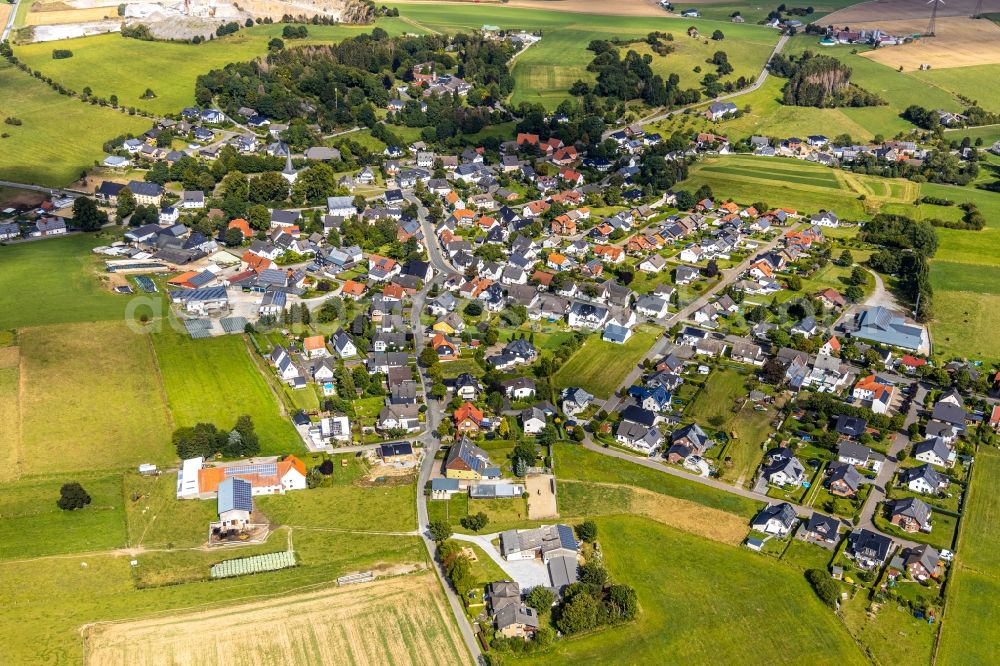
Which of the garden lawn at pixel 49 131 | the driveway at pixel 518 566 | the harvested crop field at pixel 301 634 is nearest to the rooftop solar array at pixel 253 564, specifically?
the harvested crop field at pixel 301 634

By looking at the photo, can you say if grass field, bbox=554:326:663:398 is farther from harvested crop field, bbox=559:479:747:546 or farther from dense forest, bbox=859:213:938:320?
dense forest, bbox=859:213:938:320

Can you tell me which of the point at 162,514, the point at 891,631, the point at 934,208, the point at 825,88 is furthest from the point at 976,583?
the point at 825,88

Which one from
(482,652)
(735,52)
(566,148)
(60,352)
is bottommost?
(482,652)

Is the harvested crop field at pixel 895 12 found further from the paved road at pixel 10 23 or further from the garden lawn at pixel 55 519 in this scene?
the garden lawn at pixel 55 519

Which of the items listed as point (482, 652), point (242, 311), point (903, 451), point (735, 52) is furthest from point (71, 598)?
point (735, 52)

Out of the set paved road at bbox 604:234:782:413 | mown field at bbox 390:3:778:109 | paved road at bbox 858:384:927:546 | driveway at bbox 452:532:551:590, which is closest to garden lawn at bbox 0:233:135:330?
driveway at bbox 452:532:551:590

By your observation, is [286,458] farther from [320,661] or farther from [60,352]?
[60,352]
